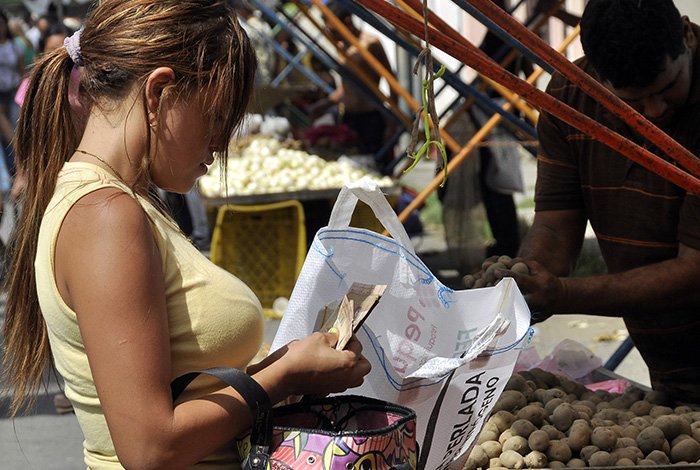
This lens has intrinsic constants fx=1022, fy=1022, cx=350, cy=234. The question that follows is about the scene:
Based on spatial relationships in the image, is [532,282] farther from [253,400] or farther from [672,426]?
[253,400]

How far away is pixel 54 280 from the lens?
5.15 ft

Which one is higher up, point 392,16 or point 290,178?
point 392,16

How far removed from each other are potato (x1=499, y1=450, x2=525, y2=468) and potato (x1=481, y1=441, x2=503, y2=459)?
0.06 m

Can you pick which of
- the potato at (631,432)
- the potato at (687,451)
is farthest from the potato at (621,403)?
the potato at (687,451)

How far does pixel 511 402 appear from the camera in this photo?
2.61m

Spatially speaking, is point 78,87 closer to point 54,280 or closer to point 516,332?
point 54,280

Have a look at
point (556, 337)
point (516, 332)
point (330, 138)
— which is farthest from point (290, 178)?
point (516, 332)

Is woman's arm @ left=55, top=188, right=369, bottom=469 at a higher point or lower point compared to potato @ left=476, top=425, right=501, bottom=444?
higher

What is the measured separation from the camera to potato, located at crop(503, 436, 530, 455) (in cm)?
233

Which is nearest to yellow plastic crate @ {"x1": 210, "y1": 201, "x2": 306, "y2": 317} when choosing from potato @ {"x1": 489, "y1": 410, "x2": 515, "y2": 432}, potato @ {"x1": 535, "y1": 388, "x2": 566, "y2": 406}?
potato @ {"x1": 535, "y1": 388, "x2": 566, "y2": 406}

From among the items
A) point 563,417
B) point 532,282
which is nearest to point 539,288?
point 532,282

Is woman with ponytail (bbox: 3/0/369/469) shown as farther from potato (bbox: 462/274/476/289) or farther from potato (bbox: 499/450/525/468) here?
potato (bbox: 462/274/476/289)

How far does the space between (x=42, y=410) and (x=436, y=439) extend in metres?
3.64

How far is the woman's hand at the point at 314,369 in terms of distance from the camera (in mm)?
1622
